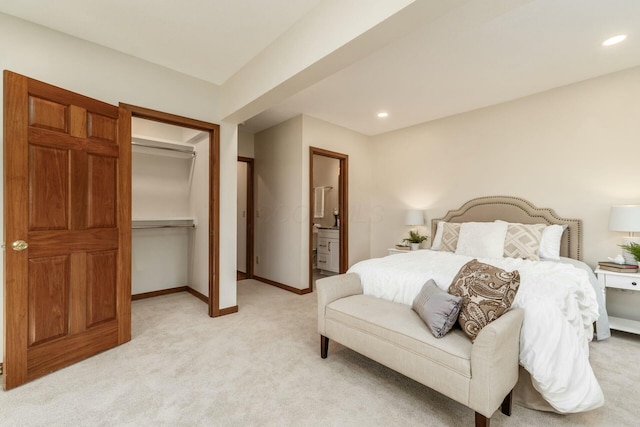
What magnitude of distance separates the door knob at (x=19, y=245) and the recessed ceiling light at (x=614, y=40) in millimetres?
4703

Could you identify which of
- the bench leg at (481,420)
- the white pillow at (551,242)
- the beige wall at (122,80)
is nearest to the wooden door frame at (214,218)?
the beige wall at (122,80)

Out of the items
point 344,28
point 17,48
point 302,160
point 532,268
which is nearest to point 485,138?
point 532,268

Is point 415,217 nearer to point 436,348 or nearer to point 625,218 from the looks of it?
point 625,218

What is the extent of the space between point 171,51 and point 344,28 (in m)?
1.76

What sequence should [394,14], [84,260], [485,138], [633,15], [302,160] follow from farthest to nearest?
1. [302,160]
2. [485,138]
3. [84,260]
4. [633,15]
5. [394,14]

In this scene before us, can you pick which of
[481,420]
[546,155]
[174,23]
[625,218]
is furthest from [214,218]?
[625,218]

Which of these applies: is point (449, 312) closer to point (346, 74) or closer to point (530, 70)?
point (346, 74)

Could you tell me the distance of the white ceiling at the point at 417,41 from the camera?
2.02 metres

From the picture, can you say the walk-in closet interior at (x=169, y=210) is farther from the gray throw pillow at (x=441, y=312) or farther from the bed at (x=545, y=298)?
the gray throw pillow at (x=441, y=312)

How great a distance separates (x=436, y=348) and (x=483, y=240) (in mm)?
2079

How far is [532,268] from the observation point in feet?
7.95

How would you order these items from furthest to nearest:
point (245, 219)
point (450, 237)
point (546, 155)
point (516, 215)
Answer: point (245, 219) → point (450, 237) → point (516, 215) → point (546, 155)

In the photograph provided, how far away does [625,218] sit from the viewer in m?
2.63

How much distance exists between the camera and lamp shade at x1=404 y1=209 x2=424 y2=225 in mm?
4398
